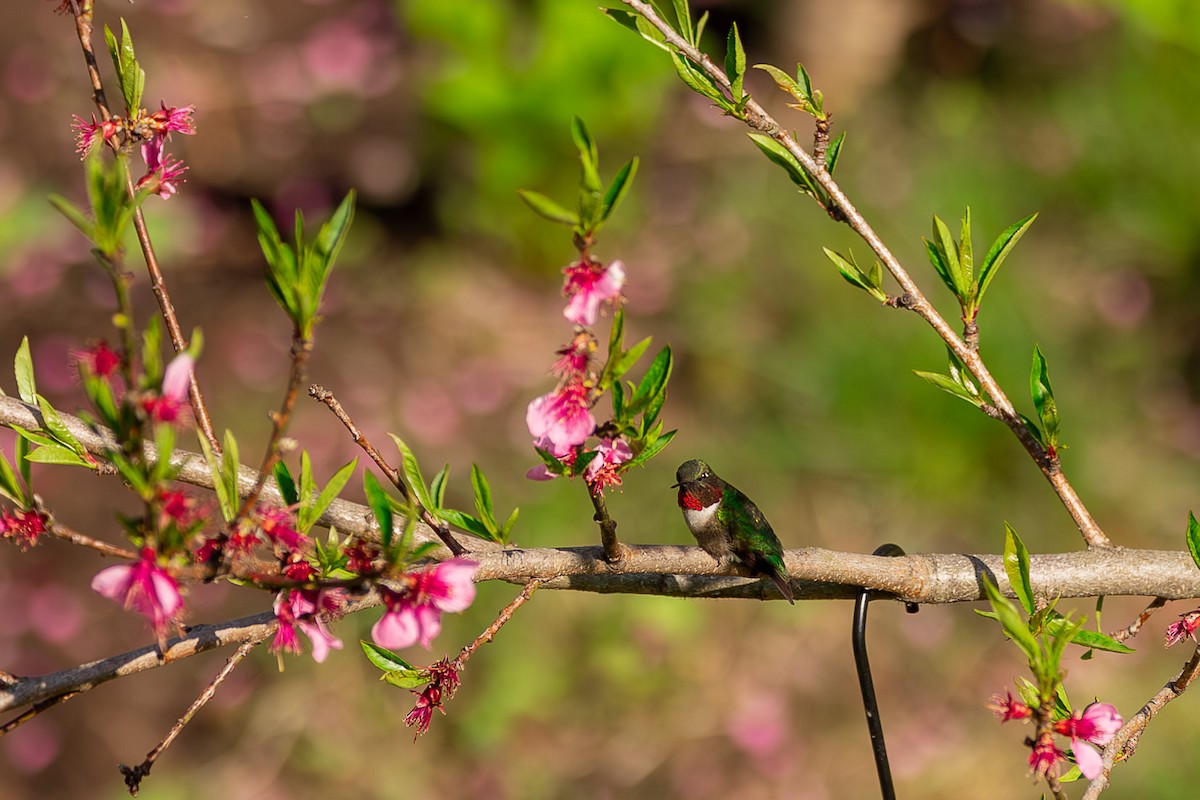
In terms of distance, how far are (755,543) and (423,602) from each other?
483mm

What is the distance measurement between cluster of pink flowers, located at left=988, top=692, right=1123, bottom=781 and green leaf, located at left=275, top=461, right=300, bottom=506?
749 millimetres

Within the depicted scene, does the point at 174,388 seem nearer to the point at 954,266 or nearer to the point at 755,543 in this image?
the point at 755,543

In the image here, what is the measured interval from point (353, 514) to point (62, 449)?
33cm

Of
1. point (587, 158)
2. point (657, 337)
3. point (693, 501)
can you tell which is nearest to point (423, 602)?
point (587, 158)

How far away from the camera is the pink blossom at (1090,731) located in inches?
42.1

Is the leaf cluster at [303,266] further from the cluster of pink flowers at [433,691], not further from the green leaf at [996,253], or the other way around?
the green leaf at [996,253]

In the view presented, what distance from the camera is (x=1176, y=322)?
532cm

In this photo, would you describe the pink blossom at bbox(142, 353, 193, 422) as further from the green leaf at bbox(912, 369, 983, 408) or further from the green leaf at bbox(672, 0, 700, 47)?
the green leaf at bbox(912, 369, 983, 408)

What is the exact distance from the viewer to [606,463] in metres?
1.13

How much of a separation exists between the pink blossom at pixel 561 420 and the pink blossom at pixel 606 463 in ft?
0.18

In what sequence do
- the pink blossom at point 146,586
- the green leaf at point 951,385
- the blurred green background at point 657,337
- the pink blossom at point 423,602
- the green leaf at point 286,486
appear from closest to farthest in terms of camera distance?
the pink blossom at point 146,586 → the pink blossom at point 423,602 → the green leaf at point 286,486 → the green leaf at point 951,385 → the blurred green background at point 657,337

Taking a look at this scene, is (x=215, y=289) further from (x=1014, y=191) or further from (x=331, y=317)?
(x=1014, y=191)

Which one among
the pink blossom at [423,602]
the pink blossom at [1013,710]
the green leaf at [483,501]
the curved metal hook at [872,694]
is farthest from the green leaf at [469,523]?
the pink blossom at [1013,710]

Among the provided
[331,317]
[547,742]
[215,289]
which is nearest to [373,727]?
[547,742]
